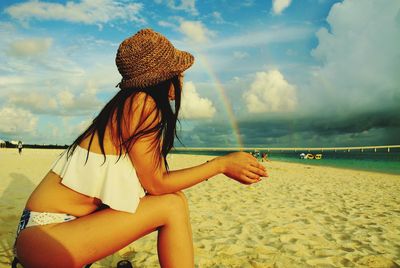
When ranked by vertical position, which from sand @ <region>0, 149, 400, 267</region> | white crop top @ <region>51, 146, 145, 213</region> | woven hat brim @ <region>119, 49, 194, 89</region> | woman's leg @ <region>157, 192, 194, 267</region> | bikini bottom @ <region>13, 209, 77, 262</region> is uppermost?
woven hat brim @ <region>119, 49, 194, 89</region>

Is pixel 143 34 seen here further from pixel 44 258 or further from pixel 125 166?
pixel 44 258

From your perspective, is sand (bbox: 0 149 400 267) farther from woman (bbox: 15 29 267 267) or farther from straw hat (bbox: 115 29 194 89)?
straw hat (bbox: 115 29 194 89)

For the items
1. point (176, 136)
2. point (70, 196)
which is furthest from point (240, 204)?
point (70, 196)

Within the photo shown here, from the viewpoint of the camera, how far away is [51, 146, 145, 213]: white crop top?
1733mm

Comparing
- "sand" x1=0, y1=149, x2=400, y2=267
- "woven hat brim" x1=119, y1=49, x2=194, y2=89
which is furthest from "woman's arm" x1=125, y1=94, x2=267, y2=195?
"sand" x1=0, y1=149, x2=400, y2=267

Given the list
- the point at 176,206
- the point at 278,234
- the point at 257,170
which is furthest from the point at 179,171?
the point at 278,234

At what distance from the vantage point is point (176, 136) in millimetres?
2166

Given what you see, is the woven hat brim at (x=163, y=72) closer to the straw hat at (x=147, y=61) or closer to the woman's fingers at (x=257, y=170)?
the straw hat at (x=147, y=61)

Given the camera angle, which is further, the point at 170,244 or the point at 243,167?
the point at 243,167

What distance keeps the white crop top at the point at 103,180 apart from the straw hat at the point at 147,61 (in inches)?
17.9

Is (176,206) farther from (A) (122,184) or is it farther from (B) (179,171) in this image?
(A) (122,184)

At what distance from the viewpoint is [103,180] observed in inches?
69.1

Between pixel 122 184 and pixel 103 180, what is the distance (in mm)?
103

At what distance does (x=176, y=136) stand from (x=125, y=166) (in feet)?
1.55
